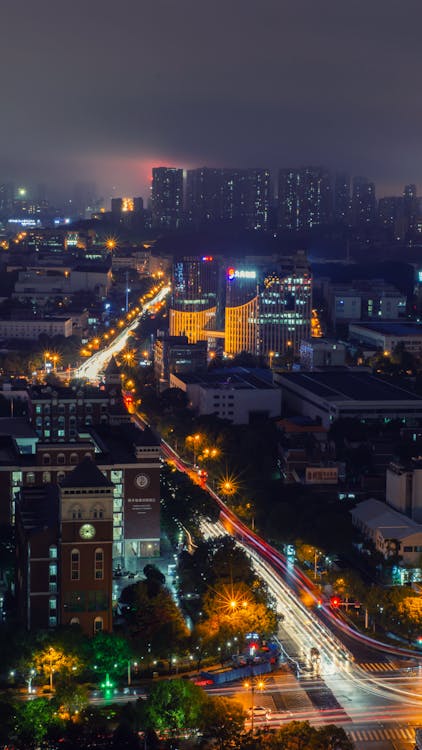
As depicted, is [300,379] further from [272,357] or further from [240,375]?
[272,357]

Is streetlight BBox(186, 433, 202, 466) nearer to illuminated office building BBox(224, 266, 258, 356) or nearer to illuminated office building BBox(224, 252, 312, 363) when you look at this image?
illuminated office building BBox(224, 252, 312, 363)

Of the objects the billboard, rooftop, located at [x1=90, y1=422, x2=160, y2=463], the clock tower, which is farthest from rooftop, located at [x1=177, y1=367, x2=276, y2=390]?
the clock tower

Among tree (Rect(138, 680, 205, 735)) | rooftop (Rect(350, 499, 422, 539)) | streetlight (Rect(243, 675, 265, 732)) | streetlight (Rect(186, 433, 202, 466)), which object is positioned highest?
streetlight (Rect(186, 433, 202, 466))

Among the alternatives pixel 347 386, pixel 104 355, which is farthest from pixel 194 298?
pixel 347 386

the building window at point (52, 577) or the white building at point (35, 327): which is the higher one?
the white building at point (35, 327)

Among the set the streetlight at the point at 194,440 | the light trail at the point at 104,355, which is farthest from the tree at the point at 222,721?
the light trail at the point at 104,355

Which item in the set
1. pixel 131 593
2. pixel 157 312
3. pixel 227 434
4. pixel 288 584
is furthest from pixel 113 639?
pixel 157 312

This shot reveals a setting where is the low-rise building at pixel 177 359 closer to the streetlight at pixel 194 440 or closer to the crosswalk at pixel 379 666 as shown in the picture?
the streetlight at pixel 194 440
